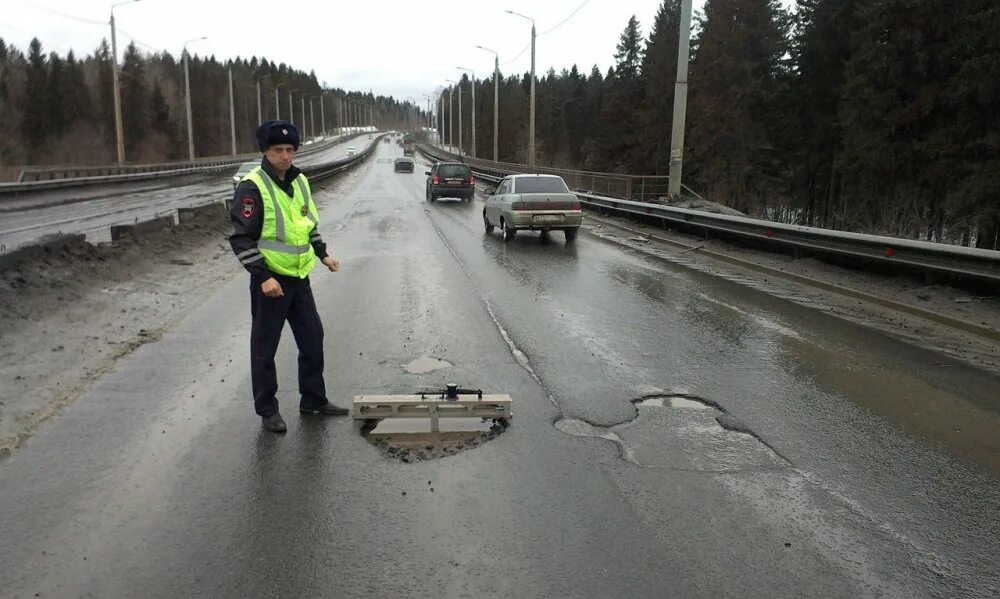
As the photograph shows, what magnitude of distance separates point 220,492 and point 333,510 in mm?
692

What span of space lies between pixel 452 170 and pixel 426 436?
27662 millimetres

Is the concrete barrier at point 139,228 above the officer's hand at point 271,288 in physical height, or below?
below

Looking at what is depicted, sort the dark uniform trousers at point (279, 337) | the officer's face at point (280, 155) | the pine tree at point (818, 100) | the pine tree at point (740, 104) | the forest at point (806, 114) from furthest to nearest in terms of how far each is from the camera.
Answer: the pine tree at point (740, 104), the pine tree at point (818, 100), the forest at point (806, 114), the dark uniform trousers at point (279, 337), the officer's face at point (280, 155)

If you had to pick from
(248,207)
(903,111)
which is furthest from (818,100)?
(248,207)

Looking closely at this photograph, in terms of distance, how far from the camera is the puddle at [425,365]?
6245 mm

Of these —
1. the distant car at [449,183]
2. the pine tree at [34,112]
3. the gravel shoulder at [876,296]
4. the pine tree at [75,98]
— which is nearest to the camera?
the gravel shoulder at [876,296]

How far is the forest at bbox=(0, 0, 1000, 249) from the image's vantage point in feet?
85.6

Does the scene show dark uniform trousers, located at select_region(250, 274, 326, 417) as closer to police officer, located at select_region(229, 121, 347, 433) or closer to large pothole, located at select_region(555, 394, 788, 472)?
police officer, located at select_region(229, 121, 347, 433)

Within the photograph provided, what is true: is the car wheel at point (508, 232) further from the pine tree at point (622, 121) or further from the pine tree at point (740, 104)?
the pine tree at point (622, 121)

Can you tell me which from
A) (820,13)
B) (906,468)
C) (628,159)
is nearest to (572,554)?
(906,468)

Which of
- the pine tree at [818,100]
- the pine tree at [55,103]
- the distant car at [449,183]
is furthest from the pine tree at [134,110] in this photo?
the pine tree at [818,100]

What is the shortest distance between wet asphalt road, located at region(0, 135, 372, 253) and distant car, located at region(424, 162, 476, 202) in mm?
8852

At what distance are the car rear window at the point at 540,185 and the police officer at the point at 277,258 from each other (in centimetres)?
1209

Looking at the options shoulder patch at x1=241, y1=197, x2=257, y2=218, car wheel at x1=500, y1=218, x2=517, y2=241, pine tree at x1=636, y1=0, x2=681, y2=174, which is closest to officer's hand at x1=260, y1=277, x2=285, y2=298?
shoulder patch at x1=241, y1=197, x2=257, y2=218
